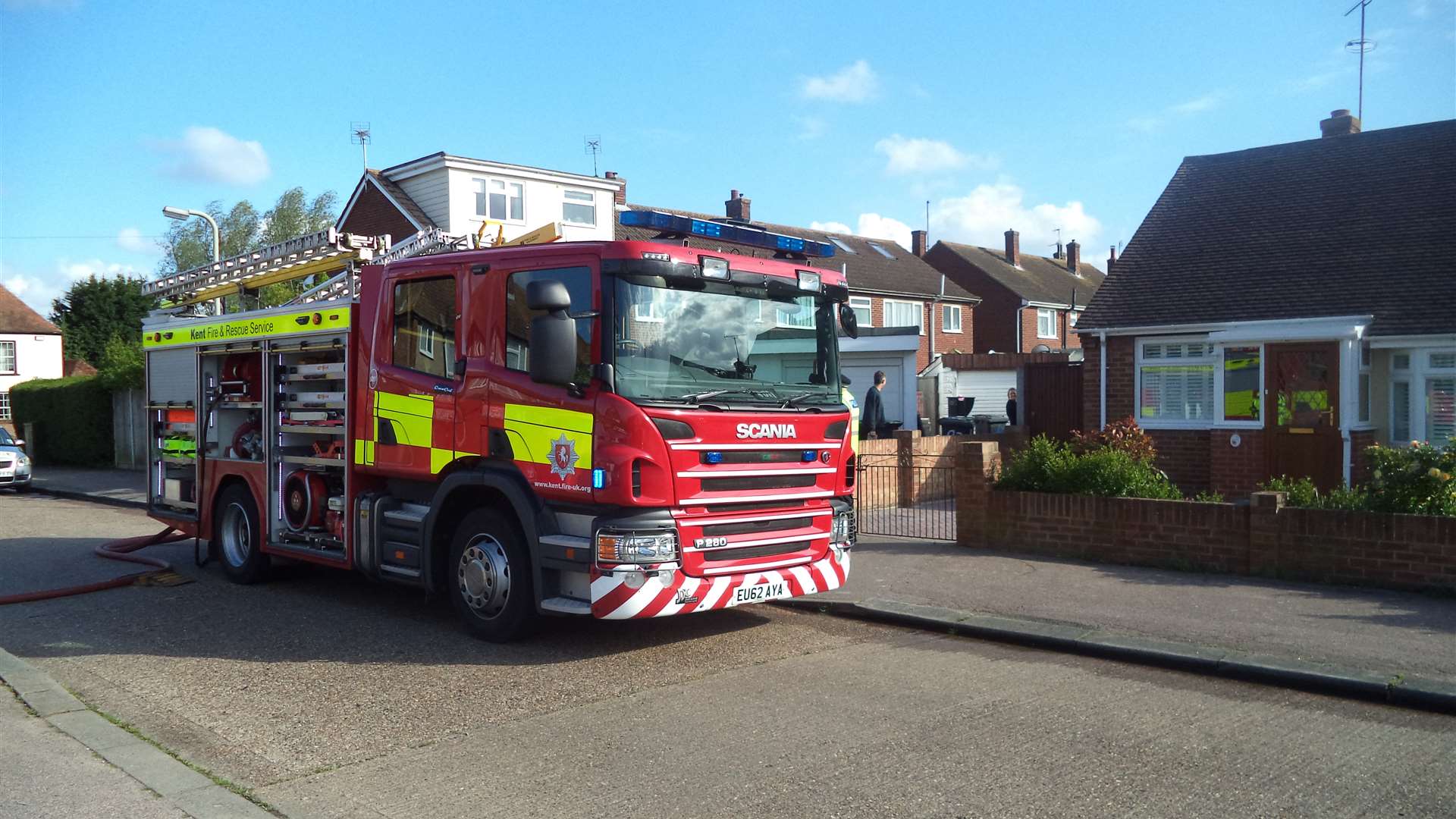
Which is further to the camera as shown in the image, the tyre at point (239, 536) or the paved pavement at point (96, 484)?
the paved pavement at point (96, 484)

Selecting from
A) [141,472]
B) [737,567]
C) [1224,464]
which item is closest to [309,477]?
[737,567]

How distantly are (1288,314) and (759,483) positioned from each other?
1222cm

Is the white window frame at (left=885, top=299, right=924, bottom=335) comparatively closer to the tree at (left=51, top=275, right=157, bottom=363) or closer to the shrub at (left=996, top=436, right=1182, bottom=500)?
the shrub at (left=996, top=436, right=1182, bottom=500)

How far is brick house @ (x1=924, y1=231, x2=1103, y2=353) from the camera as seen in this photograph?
47125mm

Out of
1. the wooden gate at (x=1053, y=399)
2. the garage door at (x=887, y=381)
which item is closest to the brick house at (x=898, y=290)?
the garage door at (x=887, y=381)

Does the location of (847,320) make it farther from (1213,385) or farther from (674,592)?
(1213,385)

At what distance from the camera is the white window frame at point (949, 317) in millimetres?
43469

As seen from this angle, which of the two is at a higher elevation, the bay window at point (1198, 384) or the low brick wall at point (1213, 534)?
the bay window at point (1198, 384)

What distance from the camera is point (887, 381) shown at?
25578 millimetres

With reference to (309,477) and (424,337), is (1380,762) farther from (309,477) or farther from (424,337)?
(309,477)

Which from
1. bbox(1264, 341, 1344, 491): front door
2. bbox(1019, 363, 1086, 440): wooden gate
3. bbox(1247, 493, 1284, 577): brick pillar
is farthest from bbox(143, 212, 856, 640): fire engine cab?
bbox(1019, 363, 1086, 440): wooden gate

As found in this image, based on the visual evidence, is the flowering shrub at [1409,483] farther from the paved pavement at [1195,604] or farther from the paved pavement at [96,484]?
the paved pavement at [96,484]

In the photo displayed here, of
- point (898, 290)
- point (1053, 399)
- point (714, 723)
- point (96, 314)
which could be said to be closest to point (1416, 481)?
point (714, 723)

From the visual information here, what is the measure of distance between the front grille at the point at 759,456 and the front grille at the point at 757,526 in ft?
1.36
